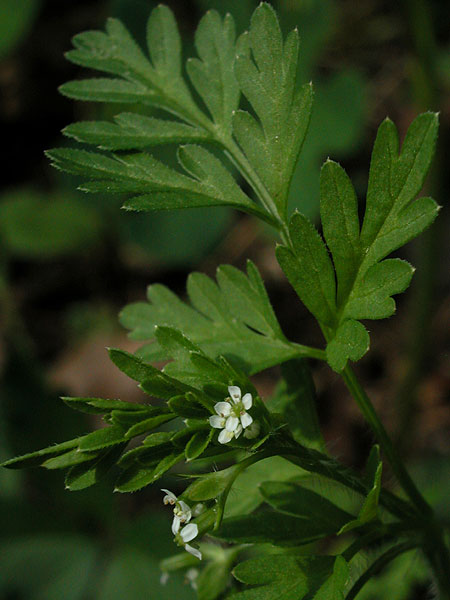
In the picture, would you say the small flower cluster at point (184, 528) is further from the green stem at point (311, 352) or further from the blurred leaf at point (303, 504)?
the green stem at point (311, 352)

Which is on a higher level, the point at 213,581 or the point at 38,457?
the point at 38,457

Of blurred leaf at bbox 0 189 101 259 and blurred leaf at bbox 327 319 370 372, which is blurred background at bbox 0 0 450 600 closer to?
blurred leaf at bbox 0 189 101 259

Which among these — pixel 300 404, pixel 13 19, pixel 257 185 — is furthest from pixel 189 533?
pixel 13 19

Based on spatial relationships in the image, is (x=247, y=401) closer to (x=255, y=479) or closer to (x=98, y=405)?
(x=98, y=405)

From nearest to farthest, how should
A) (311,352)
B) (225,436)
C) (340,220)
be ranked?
(225,436)
(340,220)
(311,352)

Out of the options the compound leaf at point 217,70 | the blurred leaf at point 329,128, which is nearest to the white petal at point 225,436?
the compound leaf at point 217,70
